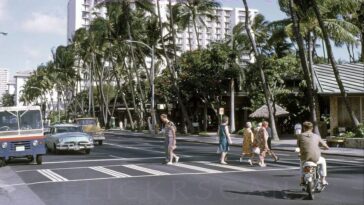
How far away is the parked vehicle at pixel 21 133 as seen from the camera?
18656 millimetres

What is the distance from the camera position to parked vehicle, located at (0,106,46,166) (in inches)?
734

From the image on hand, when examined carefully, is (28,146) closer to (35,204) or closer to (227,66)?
(35,204)

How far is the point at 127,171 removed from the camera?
16.1m

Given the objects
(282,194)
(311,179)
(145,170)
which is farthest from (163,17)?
(311,179)

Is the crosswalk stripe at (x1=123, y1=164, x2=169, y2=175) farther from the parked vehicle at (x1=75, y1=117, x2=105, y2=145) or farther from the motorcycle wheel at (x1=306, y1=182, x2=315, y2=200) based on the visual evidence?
the parked vehicle at (x1=75, y1=117, x2=105, y2=145)

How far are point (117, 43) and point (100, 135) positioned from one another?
29.8m

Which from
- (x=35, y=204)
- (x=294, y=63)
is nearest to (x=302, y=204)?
(x=35, y=204)

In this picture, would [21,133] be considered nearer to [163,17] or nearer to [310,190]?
[310,190]

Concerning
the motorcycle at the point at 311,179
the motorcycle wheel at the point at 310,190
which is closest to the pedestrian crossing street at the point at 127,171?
the motorcycle at the point at 311,179

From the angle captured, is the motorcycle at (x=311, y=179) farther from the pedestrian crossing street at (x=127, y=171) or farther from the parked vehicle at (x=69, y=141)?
the parked vehicle at (x=69, y=141)

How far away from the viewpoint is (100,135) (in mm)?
33469

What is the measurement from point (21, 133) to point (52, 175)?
4.19 metres

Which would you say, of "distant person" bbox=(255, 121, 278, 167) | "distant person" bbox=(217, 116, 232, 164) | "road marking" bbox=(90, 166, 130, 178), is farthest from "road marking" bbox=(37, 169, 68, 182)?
"distant person" bbox=(255, 121, 278, 167)

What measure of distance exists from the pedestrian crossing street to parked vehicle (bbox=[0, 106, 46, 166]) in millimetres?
1791
